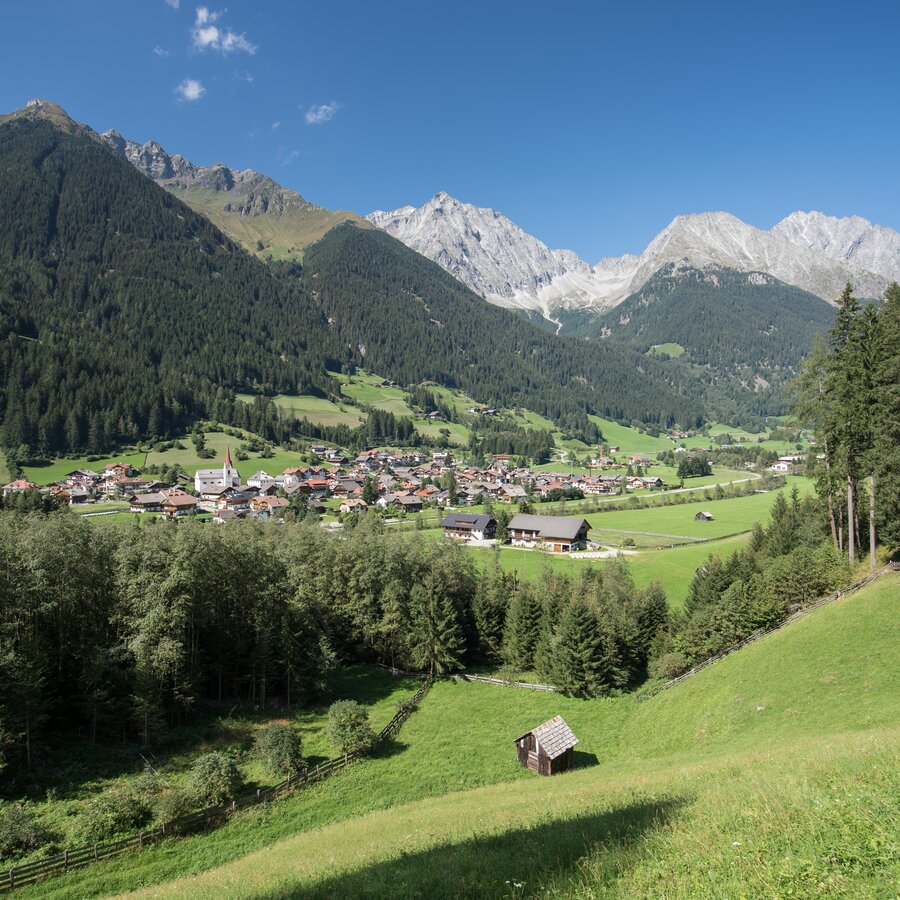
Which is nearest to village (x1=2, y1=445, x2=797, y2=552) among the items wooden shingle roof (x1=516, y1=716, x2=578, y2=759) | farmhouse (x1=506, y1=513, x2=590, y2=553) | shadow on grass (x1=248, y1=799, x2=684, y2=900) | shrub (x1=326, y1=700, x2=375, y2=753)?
farmhouse (x1=506, y1=513, x2=590, y2=553)

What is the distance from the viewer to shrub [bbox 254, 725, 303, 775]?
94.7ft

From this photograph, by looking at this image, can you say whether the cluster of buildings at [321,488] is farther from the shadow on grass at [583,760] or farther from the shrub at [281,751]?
the shadow on grass at [583,760]

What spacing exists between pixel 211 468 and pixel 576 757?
14172cm

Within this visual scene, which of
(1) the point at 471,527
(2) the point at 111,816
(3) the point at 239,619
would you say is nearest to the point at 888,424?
(3) the point at 239,619

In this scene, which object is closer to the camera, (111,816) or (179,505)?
(111,816)

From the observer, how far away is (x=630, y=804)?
14211 mm

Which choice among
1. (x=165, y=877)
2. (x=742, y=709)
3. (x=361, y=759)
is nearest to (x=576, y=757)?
(x=742, y=709)

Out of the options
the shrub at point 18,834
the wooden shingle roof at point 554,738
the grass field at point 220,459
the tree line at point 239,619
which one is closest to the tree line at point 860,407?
the tree line at point 239,619

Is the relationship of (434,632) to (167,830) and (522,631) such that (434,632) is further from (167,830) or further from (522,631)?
(167,830)

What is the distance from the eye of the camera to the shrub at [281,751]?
2888cm

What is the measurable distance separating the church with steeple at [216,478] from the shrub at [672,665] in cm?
12181

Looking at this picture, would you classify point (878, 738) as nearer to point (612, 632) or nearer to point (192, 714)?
point (612, 632)

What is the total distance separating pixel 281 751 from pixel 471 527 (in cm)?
7910

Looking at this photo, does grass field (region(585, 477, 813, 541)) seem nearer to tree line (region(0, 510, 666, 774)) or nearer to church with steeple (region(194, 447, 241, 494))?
tree line (region(0, 510, 666, 774))
